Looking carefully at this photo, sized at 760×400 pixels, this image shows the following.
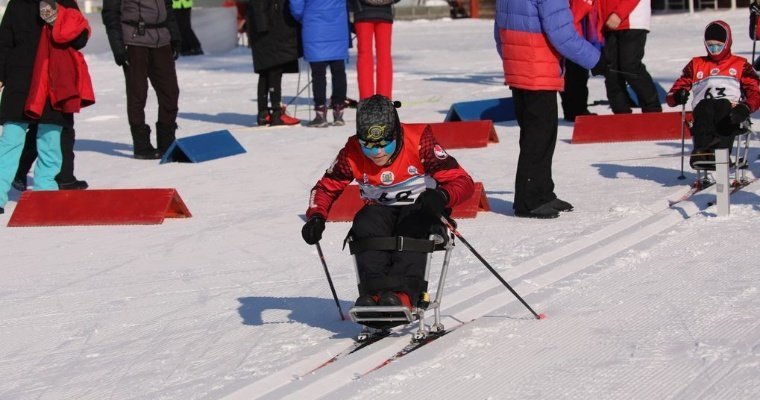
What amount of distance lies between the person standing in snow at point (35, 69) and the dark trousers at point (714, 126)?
4.28 metres

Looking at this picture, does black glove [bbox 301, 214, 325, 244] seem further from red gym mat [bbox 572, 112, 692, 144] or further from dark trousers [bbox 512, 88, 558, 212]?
red gym mat [bbox 572, 112, 692, 144]

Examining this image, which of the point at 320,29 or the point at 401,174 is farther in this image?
the point at 320,29

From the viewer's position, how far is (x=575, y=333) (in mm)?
5453

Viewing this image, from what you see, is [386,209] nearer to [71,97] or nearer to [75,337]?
[75,337]

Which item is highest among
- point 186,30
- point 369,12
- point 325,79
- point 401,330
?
point 369,12

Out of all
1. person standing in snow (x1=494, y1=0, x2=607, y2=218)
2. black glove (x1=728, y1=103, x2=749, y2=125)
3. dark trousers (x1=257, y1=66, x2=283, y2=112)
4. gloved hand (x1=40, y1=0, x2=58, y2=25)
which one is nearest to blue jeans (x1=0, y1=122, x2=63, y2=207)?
gloved hand (x1=40, y1=0, x2=58, y2=25)

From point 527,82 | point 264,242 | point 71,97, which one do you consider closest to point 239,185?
point 71,97

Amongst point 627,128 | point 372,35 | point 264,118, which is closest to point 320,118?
point 264,118

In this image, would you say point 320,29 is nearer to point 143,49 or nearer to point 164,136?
point 164,136

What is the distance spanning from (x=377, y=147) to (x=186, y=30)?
63.1 ft

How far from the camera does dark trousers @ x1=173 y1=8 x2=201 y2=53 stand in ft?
76.2

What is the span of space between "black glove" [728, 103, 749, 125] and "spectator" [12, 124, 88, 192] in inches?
183

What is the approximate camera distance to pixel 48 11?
9.39 meters

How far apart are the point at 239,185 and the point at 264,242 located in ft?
7.76
